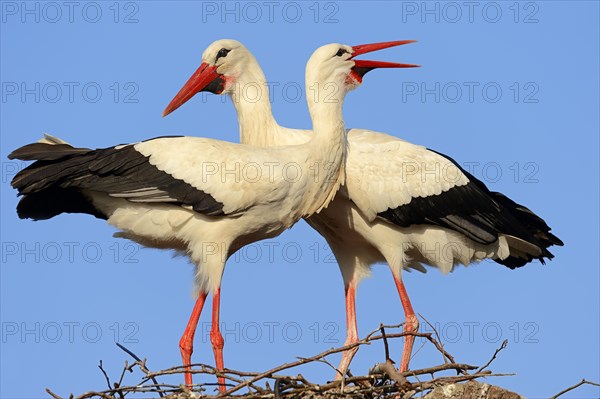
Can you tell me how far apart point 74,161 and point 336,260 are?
9.03 ft

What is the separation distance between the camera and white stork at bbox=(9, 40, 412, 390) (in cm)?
998

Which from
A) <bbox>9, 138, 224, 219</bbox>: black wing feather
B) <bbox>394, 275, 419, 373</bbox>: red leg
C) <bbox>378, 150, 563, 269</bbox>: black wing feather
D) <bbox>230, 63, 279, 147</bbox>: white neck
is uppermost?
<bbox>230, 63, 279, 147</bbox>: white neck

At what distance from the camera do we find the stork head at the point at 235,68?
36.3 ft

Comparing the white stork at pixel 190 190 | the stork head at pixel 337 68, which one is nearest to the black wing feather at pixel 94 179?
the white stork at pixel 190 190

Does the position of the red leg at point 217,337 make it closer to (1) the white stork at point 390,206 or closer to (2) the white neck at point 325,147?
(2) the white neck at point 325,147

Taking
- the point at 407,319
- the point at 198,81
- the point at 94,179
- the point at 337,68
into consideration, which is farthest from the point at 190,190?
the point at 407,319

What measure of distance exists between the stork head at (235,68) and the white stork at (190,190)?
86 cm

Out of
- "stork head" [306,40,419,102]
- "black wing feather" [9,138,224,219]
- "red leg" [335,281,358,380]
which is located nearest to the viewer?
"black wing feather" [9,138,224,219]

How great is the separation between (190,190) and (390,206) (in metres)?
1.85

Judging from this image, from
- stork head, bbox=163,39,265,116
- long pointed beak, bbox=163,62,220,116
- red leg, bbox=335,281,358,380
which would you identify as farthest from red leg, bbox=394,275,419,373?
long pointed beak, bbox=163,62,220,116

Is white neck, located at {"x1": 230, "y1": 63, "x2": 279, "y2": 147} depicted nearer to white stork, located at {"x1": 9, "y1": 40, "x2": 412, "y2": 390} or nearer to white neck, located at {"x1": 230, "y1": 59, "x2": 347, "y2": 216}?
white neck, located at {"x1": 230, "y1": 59, "x2": 347, "y2": 216}

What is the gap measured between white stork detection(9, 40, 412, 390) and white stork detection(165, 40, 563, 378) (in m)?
0.71

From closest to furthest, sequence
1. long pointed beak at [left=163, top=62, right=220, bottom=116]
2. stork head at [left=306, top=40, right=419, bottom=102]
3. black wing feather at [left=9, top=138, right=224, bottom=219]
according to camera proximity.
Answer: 1. black wing feather at [left=9, top=138, right=224, bottom=219]
2. stork head at [left=306, top=40, right=419, bottom=102]
3. long pointed beak at [left=163, top=62, right=220, bottom=116]

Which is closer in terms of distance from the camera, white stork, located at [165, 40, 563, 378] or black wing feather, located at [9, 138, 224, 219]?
black wing feather, located at [9, 138, 224, 219]
